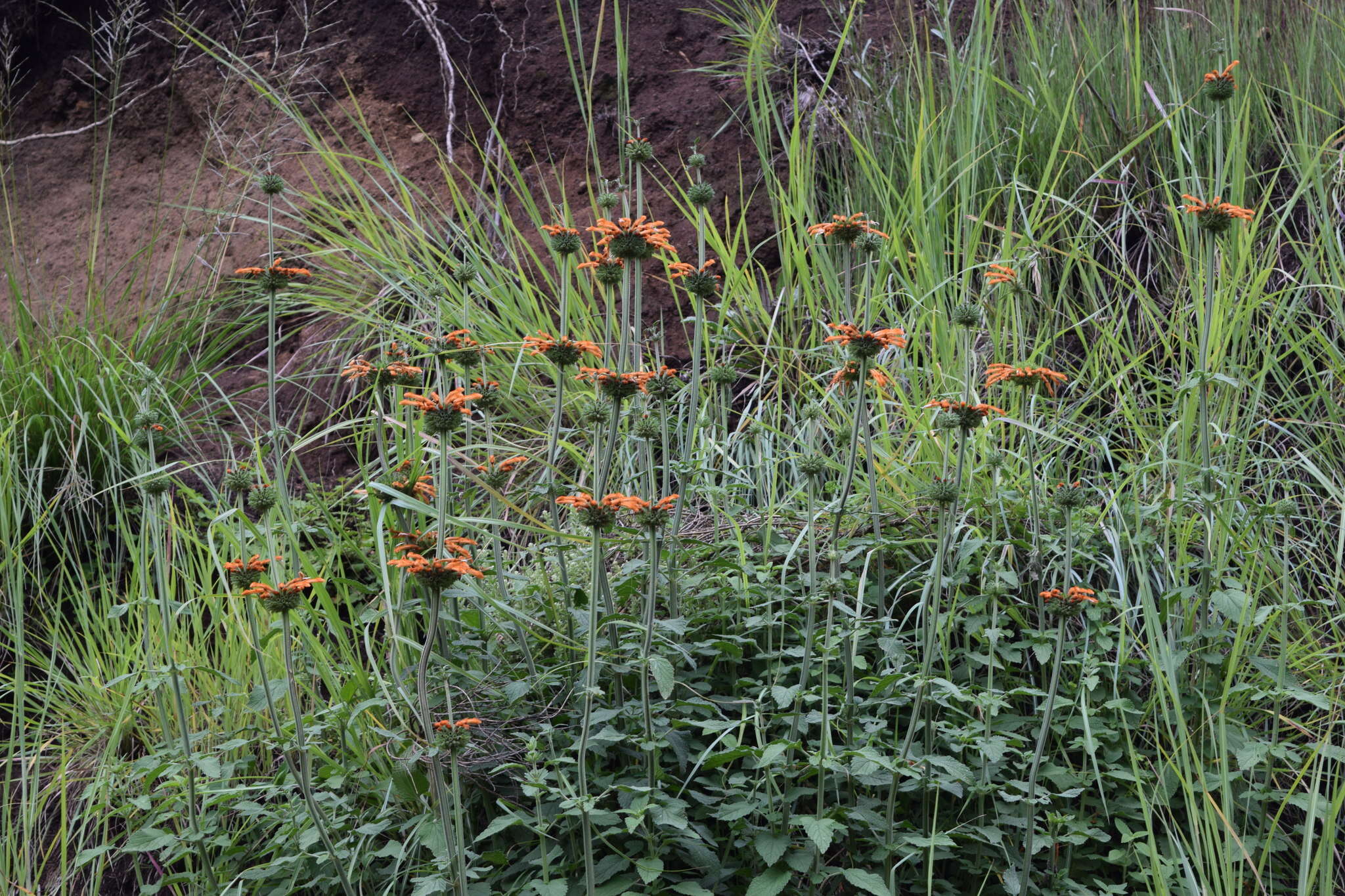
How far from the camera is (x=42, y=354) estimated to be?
2863mm

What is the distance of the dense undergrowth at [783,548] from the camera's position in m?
1.56

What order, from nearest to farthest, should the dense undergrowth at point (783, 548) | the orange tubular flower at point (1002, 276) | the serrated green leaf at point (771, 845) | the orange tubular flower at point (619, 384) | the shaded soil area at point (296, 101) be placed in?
the orange tubular flower at point (619, 384) < the serrated green leaf at point (771, 845) < the dense undergrowth at point (783, 548) < the orange tubular flower at point (1002, 276) < the shaded soil area at point (296, 101)

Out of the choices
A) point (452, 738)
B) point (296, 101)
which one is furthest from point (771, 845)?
point (296, 101)

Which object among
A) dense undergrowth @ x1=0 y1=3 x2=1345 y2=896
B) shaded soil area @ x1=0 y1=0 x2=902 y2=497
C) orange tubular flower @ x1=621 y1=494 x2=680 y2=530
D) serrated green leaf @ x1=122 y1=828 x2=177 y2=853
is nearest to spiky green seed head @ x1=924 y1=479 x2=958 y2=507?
dense undergrowth @ x1=0 y1=3 x2=1345 y2=896

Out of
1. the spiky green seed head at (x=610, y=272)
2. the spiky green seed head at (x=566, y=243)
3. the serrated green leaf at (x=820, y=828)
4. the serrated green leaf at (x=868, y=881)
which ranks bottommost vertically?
the serrated green leaf at (x=868, y=881)

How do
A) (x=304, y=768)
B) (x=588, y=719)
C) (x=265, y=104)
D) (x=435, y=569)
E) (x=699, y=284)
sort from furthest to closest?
(x=265, y=104), (x=699, y=284), (x=304, y=768), (x=588, y=719), (x=435, y=569)

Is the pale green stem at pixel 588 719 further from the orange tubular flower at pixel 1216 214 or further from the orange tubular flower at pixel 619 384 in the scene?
the orange tubular flower at pixel 1216 214

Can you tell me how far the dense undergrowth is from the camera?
1.56 m

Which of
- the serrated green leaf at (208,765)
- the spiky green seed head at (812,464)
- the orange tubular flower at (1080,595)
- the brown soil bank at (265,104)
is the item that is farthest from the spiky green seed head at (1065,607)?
the brown soil bank at (265,104)

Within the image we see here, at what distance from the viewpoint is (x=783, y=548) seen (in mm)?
2020

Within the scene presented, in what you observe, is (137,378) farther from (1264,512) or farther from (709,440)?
(1264,512)

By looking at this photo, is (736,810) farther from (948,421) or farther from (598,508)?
(948,421)

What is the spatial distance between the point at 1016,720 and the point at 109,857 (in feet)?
5.59

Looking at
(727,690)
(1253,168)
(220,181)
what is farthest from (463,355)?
(220,181)
